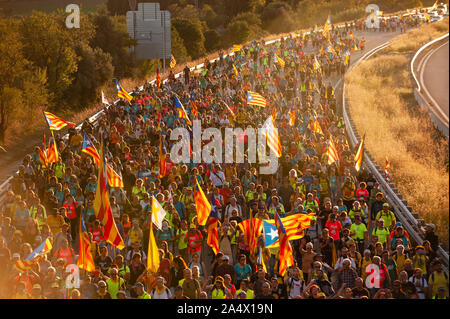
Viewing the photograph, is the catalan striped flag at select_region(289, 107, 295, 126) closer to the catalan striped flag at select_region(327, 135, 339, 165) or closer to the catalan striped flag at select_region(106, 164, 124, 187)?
the catalan striped flag at select_region(327, 135, 339, 165)

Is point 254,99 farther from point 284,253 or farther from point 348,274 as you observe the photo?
point 348,274

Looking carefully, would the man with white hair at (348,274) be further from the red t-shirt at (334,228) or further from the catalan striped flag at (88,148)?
the catalan striped flag at (88,148)

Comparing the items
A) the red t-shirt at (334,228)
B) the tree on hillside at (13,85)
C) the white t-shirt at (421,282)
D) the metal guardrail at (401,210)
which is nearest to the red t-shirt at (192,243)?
the red t-shirt at (334,228)

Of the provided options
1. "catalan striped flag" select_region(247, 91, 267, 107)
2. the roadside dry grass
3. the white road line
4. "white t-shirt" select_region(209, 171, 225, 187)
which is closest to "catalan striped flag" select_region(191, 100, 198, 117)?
"catalan striped flag" select_region(247, 91, 267, 107)

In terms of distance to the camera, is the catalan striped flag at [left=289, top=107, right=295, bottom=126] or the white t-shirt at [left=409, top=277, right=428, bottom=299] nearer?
the white t-shirt at [left=409, top=277, right=428, bottom=299]
